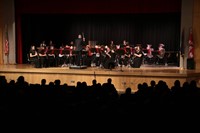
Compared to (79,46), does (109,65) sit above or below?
below

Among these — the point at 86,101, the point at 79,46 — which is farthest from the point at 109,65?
the point at 86,101

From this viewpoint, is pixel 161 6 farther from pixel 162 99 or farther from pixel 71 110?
pixel 71 110

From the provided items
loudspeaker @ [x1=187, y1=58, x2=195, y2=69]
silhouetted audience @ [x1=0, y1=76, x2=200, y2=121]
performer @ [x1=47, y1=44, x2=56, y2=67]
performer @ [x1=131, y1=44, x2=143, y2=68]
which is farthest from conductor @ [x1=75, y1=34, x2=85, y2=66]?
silhouetted audience @ [x1=0, y1=76, x2=200, y2=121]

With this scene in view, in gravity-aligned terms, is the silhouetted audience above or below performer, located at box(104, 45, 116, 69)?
below

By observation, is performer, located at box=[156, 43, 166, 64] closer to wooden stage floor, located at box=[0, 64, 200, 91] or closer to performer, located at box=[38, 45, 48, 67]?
wooden stage floor, located at box=[0, 64, 200, 91]

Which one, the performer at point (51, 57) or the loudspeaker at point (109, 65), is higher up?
the performer at point (51, 57)

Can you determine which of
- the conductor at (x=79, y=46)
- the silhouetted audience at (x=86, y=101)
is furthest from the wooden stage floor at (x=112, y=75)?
the silhouetted audience at (x=86, y=101)

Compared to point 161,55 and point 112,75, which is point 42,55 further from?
point 161,55

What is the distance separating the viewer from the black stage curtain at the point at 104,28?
60.4 ft

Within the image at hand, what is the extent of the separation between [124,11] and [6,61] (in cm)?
704

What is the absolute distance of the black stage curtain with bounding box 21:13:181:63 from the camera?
60.4 ft

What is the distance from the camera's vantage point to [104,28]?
19.6 metres

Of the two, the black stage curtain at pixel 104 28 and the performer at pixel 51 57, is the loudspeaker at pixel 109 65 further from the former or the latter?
the black stage curtain at pixel 104 28

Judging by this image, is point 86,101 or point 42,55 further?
point 42,55
